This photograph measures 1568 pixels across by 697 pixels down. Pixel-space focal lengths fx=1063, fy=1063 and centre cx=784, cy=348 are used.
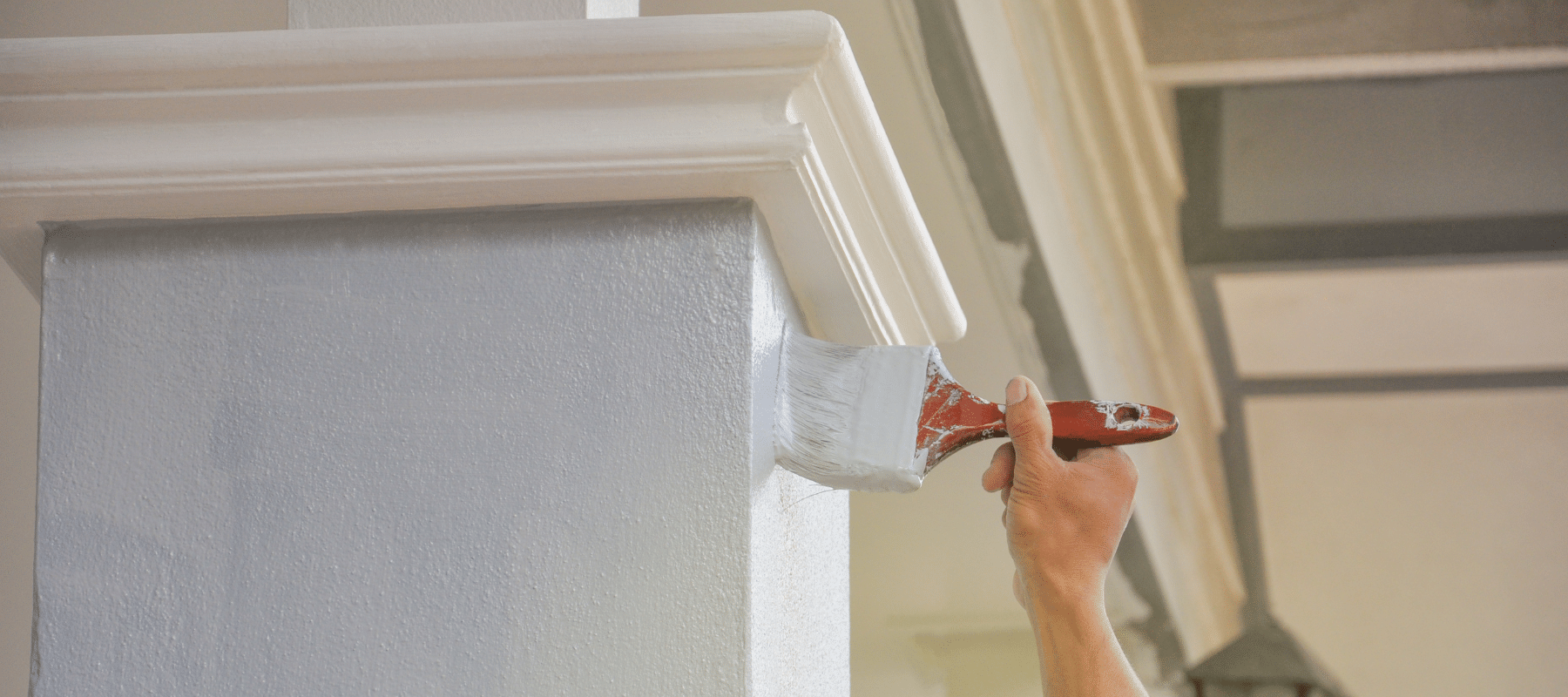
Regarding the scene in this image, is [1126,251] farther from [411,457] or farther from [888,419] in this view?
[411,457]

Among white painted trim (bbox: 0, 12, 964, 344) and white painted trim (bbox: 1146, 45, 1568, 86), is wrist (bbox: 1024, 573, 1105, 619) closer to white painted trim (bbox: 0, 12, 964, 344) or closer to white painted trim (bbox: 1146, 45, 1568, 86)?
white painted trim (bbox: 0, 12, 964, 344)

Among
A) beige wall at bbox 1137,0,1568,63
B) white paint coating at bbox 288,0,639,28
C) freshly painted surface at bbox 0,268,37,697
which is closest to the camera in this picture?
white paint coating at bbox 288,0,639,28

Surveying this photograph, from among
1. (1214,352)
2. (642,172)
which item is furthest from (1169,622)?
(642,172)

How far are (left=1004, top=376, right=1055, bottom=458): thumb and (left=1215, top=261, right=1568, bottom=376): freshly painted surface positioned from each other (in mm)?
1701

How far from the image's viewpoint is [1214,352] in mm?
2064

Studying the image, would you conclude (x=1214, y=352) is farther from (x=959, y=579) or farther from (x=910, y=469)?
(x=910, y=469)

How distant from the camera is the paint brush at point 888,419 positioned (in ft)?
1.69

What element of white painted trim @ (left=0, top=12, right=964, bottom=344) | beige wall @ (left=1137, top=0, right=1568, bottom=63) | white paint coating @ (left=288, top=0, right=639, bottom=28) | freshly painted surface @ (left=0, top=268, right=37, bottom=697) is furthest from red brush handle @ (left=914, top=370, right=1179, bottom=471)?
beige wall @ (left=1137, top=0, right=1568, bottom=63)

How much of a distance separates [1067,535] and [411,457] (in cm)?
32

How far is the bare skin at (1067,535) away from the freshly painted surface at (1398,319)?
1682 millimetres

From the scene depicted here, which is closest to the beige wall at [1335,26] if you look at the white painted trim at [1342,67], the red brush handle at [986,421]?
the white painted trim at [1342,67]

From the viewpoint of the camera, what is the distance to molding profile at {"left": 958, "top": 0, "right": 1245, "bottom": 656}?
1.83 meters

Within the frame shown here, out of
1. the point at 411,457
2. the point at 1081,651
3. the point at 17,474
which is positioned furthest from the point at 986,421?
the point at 17,474

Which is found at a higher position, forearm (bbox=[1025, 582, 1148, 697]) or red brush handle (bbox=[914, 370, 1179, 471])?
red brush handle (bbox=[914, 370, 1179, 471])
